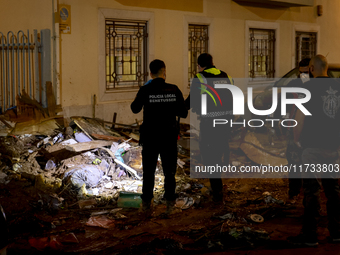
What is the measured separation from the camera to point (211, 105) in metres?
6.32

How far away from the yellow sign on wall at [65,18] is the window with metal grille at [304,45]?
9.21 m

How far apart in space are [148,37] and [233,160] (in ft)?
13.3

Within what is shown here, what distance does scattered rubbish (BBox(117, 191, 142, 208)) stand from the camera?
255 inches

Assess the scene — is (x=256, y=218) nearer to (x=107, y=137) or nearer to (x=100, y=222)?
(x=100, y=222)

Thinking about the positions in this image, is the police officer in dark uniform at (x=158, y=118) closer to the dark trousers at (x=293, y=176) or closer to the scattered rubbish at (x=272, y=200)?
the scattered rubbish at (x=272, y=200)

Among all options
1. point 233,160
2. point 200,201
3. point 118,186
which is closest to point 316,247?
point 200,201

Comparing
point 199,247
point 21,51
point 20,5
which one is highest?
point 20,5

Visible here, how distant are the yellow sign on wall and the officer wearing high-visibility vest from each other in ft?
15.5

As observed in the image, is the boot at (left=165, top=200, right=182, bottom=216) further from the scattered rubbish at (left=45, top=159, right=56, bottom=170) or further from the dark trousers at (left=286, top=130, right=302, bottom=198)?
the scattered rubbish at (left=45, top=159, right=56, bottom=170)

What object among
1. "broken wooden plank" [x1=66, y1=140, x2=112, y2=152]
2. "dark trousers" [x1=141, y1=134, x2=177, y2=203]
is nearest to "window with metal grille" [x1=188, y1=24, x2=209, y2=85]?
"broken wooden plank" [x1=66, y1=140, x2=112, y2=152]

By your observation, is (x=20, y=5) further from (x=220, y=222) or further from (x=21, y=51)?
(x=220, y=222)

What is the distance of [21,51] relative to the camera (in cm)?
1013

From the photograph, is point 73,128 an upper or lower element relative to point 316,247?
upper

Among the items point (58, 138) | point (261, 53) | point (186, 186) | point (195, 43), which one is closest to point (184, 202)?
point (186, 186)
